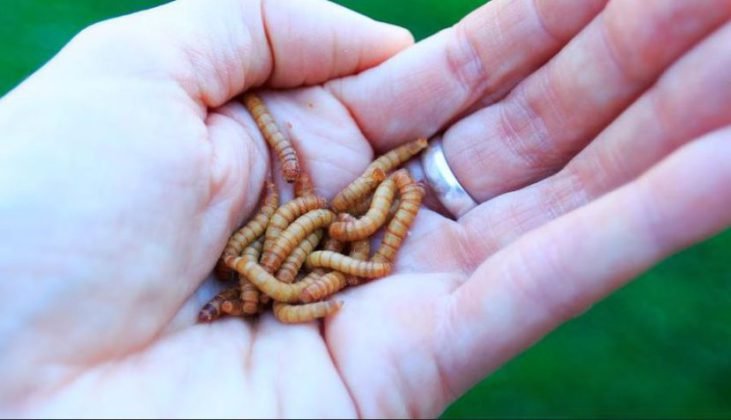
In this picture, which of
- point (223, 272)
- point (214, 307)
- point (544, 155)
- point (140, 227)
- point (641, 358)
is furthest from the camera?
point (641, 358)

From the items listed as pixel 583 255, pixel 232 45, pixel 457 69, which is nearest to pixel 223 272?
pixel 232 45

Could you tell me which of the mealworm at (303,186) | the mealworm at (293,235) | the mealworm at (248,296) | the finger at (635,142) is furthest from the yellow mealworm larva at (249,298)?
the finger at (635,142)

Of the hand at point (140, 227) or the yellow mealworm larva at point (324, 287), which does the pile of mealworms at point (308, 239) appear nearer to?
the yellow mealworm larva at point (324, 287)

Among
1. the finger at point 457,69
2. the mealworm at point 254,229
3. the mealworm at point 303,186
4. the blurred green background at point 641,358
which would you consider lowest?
the blurred green background at point 641,358

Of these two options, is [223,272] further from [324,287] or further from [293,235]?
[324,287]

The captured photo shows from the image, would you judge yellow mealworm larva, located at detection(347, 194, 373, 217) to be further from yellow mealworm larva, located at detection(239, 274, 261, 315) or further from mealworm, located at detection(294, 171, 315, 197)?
yellow mealworm larva, located at detection(239, 274, 261, 315)

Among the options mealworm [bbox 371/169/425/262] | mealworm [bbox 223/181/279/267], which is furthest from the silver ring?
mealworm [bbox 223/181/279/267]
